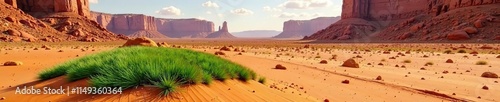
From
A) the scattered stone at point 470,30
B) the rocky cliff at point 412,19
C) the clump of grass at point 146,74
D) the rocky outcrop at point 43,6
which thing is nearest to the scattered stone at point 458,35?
the rocky cliff at point 412,19

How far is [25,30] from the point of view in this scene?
44719mm

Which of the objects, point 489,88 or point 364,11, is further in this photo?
point 364,11

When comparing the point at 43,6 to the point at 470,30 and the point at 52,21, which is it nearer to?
the point at 52,21

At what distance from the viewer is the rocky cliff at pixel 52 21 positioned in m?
46.2

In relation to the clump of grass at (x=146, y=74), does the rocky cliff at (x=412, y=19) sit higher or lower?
higher

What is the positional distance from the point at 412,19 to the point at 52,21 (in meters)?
68.3

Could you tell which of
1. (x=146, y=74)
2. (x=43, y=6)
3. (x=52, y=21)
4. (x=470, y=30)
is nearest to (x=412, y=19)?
(x=470, y=30)

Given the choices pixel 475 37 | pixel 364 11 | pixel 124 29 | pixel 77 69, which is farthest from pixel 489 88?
pixel 124 29

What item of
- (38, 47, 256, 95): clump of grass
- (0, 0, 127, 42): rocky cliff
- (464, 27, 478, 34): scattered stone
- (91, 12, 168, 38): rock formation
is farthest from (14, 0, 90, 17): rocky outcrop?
(91, 12, 168, 38): rock formation

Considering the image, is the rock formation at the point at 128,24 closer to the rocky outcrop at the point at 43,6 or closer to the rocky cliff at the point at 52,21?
the rocky cliff at the point at 52,21

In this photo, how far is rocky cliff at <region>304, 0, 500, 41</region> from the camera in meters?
44.3

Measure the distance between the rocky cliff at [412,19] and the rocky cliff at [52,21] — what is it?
5136 cm

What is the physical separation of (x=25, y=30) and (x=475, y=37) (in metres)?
62.1

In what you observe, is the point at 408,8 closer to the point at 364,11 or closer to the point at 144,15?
the point at 364,11
